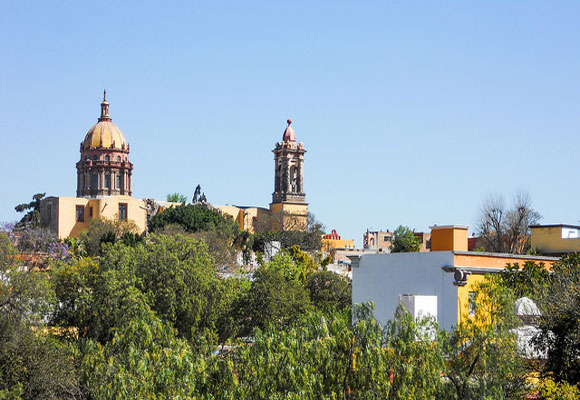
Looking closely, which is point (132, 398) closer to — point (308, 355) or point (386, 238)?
point (308, 355)

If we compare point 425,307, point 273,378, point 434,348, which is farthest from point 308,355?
point 425,307

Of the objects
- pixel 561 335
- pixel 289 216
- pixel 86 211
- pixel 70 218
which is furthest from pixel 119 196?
pixel 561 335

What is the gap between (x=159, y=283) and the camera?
24156mm

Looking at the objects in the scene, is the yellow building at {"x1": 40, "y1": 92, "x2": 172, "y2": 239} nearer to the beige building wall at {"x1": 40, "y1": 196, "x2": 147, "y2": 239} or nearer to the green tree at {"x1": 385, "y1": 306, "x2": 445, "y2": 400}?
the beige building wall at {"x1": 40, "y1": 196, "x2": 147, "y2": 239}

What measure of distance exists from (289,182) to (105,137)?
56.6ft

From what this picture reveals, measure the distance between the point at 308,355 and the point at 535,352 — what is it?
5.18 metres

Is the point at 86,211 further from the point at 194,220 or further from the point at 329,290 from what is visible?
the point at 329,290

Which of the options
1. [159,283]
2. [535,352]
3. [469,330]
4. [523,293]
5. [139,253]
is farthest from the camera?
[139,253]

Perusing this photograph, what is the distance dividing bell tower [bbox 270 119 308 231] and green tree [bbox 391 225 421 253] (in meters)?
8.19

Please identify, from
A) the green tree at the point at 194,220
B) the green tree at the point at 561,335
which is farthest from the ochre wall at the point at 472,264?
the green tree at the point at 194,220

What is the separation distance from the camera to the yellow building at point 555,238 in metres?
30.5

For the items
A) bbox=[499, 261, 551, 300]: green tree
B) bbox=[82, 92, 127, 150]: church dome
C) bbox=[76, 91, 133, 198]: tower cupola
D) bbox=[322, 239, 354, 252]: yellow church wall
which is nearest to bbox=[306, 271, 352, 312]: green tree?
bbox=[499, 261, 551, 300]: green tree

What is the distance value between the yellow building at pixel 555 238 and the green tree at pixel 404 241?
2520cm

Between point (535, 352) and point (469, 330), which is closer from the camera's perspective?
point (469, 330)
